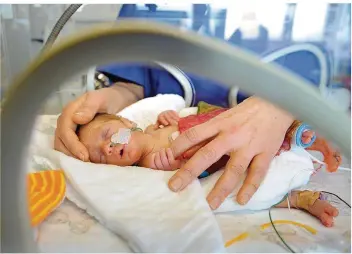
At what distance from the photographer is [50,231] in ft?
2.33

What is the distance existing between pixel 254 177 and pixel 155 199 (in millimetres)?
160

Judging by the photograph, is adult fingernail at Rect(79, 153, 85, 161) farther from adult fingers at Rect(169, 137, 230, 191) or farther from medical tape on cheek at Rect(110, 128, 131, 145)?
adult fingers at Rect(169, 137, 230, 191)

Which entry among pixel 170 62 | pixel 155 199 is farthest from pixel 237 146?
pixel 170 62

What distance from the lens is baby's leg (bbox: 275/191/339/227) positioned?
0.76m

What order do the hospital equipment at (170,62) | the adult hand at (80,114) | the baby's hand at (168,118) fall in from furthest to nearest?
the baby's hand at (168,118) → the adult hand at (80,114) → the hospital equipment at (170,62)

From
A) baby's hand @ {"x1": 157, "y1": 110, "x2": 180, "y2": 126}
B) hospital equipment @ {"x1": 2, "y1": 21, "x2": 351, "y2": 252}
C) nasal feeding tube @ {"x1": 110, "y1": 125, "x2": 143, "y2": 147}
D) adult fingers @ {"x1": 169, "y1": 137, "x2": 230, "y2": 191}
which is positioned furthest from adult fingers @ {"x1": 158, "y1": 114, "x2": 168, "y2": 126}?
hospital equipment @ {"x1": 2, "y1": 21, "x2": 351, "y2": 252}

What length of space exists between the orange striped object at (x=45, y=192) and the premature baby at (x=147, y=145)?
0.36 feet

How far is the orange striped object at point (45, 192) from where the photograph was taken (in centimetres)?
72

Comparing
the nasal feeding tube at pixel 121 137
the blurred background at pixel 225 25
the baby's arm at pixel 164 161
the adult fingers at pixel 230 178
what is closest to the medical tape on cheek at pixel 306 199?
the adult fingers at pixel 230 178

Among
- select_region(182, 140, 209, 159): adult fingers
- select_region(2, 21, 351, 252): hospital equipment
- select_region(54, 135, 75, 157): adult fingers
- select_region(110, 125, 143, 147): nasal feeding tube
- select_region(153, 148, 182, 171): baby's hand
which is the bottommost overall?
select_region(54, 135, 75, 157): adult fingers

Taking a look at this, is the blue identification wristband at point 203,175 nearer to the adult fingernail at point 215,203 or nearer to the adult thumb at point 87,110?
the adult fingernail at point 215,203

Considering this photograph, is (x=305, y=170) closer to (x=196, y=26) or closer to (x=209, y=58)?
(x=209, y=58)

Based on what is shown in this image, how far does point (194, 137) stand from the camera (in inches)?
32.0

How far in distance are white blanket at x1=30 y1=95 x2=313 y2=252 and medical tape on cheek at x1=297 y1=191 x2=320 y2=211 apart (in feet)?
0.07
